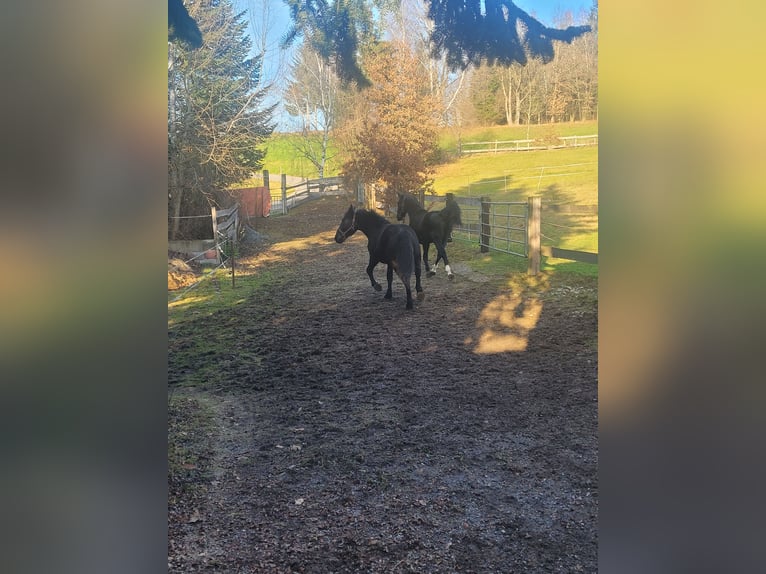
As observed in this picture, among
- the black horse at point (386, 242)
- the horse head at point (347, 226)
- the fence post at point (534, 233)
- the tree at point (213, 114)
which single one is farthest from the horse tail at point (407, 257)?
the tree at point (213, 114)

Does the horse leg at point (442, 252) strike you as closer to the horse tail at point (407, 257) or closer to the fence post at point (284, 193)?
the horse tail at point (407, 257)

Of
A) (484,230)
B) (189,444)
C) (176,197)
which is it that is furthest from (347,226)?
(189,444)

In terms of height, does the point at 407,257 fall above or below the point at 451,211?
below

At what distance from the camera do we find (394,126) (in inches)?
90.0

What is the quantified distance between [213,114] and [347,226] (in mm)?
714

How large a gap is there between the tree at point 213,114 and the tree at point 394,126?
0.39 meters

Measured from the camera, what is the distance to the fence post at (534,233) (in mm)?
2258

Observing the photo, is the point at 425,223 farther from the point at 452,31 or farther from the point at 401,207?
the point at 452,31

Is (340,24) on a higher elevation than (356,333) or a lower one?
higher

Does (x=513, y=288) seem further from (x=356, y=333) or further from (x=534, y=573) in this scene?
(x=534, y=573)

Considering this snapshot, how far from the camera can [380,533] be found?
1826 mm

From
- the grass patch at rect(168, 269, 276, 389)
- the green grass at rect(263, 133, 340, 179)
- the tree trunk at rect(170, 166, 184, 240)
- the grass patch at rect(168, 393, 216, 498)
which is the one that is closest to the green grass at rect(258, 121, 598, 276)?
the green grass at rect(263, 133, 340, 179)
